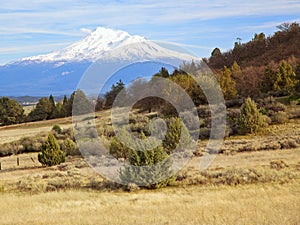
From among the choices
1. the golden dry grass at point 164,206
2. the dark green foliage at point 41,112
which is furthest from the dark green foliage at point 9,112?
the golden dry grass at point 164,206

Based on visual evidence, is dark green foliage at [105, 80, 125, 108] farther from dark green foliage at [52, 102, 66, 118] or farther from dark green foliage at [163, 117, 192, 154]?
dark green foliage at [163, 117, 192, 154]

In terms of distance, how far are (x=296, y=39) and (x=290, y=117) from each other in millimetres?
45358

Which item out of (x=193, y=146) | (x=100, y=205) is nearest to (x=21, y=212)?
(x=100, y=205)

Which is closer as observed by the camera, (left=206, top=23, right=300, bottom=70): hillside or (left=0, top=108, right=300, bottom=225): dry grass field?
(left=0, top=108, right=300, bottom=225): dry grass field

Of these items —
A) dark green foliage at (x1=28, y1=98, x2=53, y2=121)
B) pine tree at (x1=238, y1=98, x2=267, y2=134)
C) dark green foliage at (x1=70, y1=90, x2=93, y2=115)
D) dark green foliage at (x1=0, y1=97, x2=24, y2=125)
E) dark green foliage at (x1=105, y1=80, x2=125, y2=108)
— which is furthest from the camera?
dark green foliage at (x1=28, y1=98, x2=53, y2=121)

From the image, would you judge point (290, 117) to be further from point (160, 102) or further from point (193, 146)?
point (160, 102)

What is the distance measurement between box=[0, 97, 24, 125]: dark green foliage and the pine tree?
4964 cm

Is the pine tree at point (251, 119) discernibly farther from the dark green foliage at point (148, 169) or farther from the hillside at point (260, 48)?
the hillside at point (260, 48)

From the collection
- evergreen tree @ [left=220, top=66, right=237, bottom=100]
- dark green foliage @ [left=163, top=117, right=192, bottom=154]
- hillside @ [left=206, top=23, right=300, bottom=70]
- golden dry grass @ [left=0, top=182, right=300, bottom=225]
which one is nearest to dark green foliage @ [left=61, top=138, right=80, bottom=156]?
dark green foliage @ [left=163, top=117, right=192, bottom=154]

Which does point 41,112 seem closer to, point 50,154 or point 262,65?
point 262,65

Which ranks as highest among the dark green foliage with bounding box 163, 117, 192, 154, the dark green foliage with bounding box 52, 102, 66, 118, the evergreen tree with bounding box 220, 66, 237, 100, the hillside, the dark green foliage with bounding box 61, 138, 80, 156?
the hillside

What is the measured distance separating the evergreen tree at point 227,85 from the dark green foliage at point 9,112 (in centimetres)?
4043

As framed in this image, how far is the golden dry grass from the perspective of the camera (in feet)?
35.1

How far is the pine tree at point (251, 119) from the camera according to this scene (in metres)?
31.5
